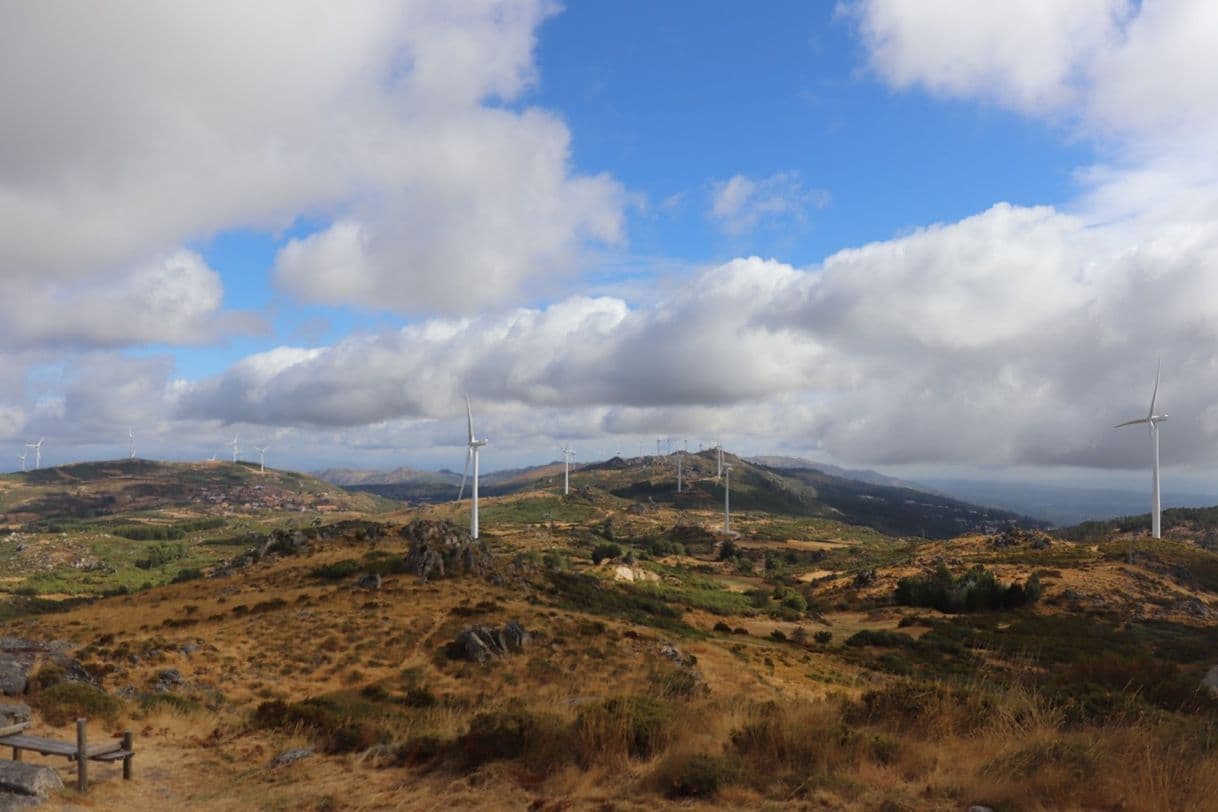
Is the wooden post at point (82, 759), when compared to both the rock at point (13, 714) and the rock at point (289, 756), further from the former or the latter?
the rock at point (13, 714)

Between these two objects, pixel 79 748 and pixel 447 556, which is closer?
pixel 79 748

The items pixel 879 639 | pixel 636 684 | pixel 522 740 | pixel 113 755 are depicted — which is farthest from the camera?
pixel 879 639

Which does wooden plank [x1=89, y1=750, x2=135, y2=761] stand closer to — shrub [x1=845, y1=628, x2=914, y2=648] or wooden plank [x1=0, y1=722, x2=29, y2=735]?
wooden plank [x1=0, y1=722, x2=29, y2=735]

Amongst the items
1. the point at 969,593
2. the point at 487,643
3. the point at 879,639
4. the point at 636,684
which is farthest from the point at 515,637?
the point at 969,593

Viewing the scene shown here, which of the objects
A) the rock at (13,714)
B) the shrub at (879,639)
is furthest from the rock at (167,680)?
the shrub at (879,639)

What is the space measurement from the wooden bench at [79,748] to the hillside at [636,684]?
1.98 feet

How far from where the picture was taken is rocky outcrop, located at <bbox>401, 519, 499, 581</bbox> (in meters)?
56.4

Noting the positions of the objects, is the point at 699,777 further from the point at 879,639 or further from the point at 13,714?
the point at 879,639

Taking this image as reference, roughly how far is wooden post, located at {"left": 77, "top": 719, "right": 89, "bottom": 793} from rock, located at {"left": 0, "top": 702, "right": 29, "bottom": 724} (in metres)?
5.47

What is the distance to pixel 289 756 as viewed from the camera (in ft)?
54.7

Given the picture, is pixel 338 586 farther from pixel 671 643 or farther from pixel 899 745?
pixel 899 745

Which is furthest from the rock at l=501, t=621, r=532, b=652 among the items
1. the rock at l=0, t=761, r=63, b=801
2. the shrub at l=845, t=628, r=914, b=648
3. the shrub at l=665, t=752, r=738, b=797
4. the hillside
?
the shrub at l=665, t=752, r=738, b=797

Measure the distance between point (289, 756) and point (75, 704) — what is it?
9.55 meters

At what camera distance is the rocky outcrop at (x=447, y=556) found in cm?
5644
